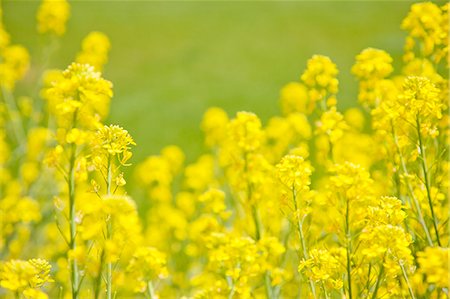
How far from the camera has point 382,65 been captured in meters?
3.34

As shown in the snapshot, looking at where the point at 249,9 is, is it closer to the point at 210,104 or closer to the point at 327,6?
the point at 327,6

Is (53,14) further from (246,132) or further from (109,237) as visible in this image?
(109,237)

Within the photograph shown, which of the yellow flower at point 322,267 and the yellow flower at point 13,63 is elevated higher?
the yellow flower at point 13,63

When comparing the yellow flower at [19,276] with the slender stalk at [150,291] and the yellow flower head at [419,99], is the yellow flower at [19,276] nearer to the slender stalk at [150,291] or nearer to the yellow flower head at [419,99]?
the slender stalk at [150,291]

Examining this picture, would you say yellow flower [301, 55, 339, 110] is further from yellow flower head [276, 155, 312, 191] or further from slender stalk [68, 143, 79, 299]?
slender stalk [68, 143, 79, 299]

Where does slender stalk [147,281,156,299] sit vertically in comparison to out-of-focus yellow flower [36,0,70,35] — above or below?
below

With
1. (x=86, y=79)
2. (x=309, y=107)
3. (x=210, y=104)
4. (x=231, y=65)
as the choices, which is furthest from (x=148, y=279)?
(x=231, y=65)

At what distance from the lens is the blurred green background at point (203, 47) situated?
33.7ft

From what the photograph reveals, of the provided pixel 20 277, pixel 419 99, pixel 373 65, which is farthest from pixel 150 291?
pixel 373 65

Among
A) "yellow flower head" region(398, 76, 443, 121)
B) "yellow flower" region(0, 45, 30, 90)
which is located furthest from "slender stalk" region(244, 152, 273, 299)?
"yellow flower" region(0, 45, 30, 90)

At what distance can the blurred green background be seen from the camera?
10.3 m

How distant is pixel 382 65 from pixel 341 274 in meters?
1.53

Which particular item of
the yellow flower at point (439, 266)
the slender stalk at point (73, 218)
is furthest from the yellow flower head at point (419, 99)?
the slender stalk at point (73, 218)

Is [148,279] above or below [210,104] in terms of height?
below
